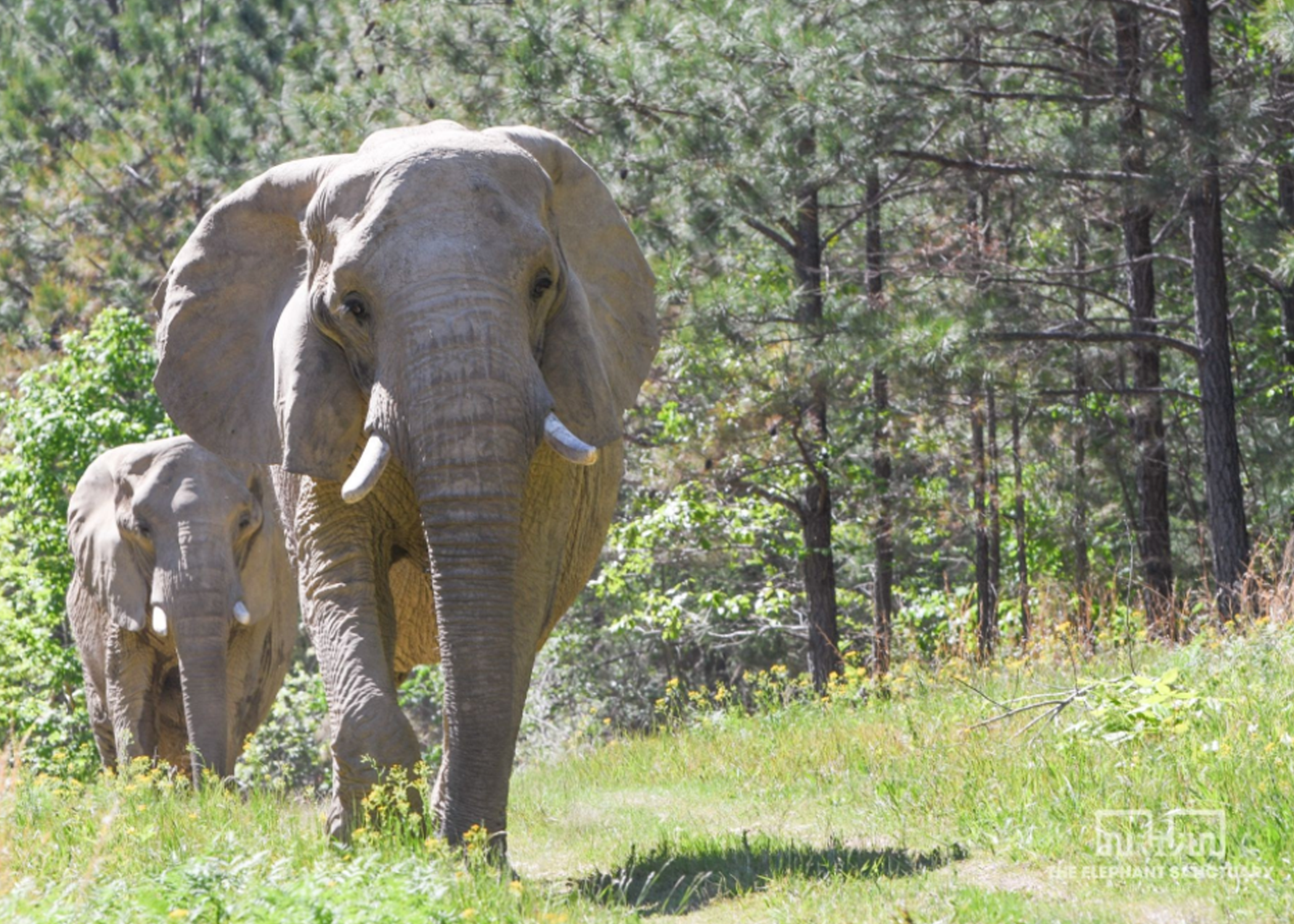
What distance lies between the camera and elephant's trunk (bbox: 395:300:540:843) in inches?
214

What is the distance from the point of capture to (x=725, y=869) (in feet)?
19.9

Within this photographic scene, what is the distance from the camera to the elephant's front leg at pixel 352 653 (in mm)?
5750

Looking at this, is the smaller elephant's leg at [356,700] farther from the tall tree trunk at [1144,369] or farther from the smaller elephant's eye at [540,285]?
the tall tree trunk at [1144,369]

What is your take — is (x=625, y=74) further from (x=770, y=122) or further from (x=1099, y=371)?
(x=1099, y=371)

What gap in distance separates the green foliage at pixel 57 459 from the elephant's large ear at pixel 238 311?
11584mm

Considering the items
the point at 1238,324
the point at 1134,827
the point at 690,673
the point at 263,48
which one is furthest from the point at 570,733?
the point at 1134,827

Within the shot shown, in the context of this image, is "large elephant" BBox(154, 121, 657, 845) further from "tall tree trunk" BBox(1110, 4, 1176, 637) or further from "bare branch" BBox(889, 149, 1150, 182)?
"tall tree trunk" BBox(1110, 4, 1176, 637)

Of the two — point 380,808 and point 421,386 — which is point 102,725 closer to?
point 380,808

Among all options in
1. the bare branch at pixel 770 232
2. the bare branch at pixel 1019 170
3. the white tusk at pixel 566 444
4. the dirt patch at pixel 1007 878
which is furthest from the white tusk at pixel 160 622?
the bare branch at pixel 770 232

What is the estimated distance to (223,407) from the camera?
688cm

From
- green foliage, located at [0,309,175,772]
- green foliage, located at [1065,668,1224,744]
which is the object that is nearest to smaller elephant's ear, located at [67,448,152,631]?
green foliage, located at [0,309,175,772]

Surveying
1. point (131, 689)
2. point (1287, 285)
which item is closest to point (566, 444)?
point (131, 689)

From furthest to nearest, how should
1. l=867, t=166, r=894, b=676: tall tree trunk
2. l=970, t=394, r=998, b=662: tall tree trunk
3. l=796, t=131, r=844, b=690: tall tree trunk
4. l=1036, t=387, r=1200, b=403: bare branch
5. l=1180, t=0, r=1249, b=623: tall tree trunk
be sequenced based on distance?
1. l=970, t=394, r=998, b=662: tall tree trunk
2. l=796, t=131, r=844, b=690: tall tree trunk
3. l=867, t=166, r=894, b=676: tall tree trunk
4. l=1036, t=387, r=1200, b=403: bare branch
5. l=1180, t=0, r=1249, b=623: tall tree trunk

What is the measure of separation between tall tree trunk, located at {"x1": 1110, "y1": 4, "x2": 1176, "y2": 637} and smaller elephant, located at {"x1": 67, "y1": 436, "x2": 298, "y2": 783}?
774 centimetres
